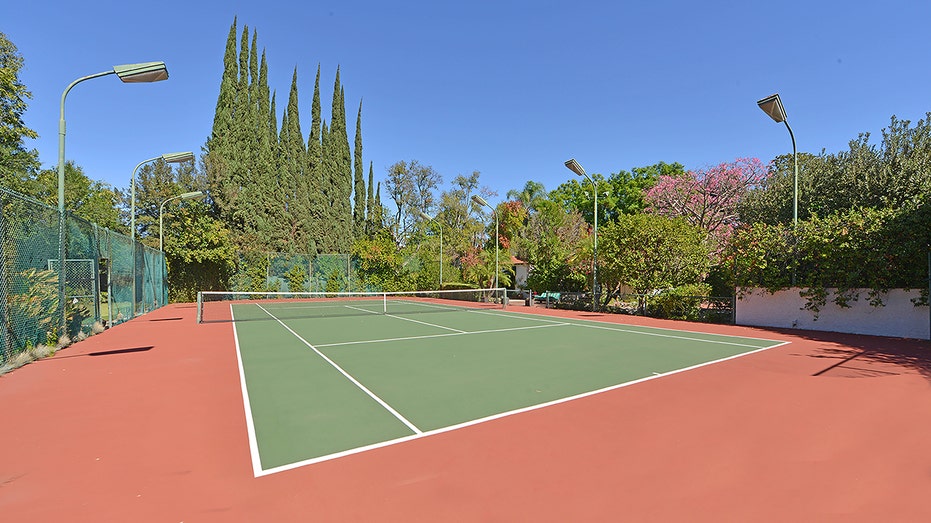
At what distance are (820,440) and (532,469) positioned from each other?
3.01m

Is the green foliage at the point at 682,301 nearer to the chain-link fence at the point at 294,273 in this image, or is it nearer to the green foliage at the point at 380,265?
the green foliage at the point at 380,265

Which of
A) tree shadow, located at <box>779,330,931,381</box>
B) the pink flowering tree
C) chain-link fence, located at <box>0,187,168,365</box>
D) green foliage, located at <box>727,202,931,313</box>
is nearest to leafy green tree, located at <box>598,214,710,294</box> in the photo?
green foliage, located at <box>727,202,931,313</box>

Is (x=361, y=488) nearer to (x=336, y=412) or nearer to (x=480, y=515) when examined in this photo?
(x=480, y=515)

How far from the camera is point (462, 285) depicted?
1230 inches

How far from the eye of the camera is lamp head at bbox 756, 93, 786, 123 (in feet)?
42.2

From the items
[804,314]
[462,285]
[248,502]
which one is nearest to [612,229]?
[804,314]

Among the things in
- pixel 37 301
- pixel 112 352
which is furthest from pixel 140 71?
pixel 112 352

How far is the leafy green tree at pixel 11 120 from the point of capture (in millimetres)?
20594

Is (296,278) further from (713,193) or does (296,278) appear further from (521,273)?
(713,193)

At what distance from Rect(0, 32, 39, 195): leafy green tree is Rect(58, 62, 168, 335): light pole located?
56.4 feet

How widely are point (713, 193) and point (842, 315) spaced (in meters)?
16.7

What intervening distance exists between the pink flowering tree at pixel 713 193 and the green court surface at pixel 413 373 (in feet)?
60.2

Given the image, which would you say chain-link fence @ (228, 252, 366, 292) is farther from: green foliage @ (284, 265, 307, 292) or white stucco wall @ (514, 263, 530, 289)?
white stucco wall @ (514, 263, 530, 289)

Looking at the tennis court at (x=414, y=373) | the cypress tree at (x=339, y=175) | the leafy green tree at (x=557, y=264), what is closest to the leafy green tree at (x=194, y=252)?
the cypress tree at (x=339, y=175)
